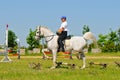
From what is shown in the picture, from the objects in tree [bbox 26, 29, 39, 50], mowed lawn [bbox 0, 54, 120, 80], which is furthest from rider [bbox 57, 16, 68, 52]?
tree [bbox 26, 29, 39, 50]

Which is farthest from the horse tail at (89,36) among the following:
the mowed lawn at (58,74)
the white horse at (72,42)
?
the mowed lawn at (58,74)

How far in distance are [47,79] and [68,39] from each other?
755 centimetres

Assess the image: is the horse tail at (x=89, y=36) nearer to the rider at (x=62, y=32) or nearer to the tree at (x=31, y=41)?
the rider at (x=62, y=32)

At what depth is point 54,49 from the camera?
21.4 metres

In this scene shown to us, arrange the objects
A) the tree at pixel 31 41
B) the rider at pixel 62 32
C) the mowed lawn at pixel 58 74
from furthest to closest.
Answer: the tree at pixel 31 41, the rider at pixel 62 32, the mowed lawn at pixel 58 74

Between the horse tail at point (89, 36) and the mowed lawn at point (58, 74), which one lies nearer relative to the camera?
the mowed lawn at point (58, 74)

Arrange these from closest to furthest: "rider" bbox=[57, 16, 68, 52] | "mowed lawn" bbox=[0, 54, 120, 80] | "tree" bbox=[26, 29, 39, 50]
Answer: "mowed lawn" bbox=[0, 54, 120, 80] < "rider" bbox=[57, 16, 68, 52] < "tree" bbox=[26, 29, 39, 50]

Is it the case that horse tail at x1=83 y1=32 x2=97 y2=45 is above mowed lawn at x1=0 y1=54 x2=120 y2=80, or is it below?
above

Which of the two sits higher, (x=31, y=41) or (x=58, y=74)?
(x=31, y=41)

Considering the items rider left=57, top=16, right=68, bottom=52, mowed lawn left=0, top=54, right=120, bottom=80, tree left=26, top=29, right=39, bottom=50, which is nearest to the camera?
mowed lawn left=0, top=54, right=120, bottom=80

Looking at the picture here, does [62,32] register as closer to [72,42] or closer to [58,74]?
[72,42]

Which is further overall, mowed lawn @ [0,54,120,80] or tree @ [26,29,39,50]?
→ tree @ [26,29,39,50]

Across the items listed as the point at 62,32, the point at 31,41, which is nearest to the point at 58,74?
the point at 62,32

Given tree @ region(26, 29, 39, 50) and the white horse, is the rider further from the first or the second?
tree @ region(26, 29, 39, 50)
